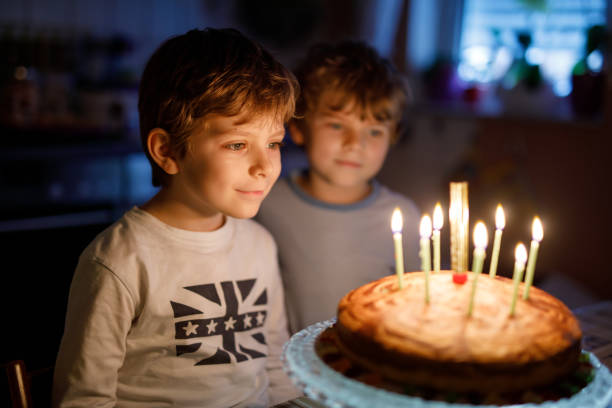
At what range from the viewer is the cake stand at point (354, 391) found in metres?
0.61

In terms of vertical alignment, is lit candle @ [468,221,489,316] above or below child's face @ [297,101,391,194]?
below

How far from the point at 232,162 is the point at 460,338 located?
47 centimetres

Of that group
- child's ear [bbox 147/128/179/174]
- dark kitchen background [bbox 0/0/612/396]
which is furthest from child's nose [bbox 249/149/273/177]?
dark kitchen background [bbox 0/0/612/396]

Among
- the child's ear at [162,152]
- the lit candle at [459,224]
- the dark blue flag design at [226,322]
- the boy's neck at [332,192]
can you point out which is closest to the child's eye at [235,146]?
the child's ear at [162,152]

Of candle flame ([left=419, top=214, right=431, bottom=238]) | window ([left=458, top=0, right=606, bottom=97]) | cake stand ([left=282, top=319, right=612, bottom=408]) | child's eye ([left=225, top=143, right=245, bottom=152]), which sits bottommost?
cake stand ([left=282, top=319, right=612, bottom=408])

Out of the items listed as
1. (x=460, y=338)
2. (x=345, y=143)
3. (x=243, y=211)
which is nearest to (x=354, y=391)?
(x=460, y=338)

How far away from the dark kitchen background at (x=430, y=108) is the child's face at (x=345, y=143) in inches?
33.7

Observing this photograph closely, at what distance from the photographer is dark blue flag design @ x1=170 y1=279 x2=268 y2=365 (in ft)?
3.16

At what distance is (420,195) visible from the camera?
11.2 ft

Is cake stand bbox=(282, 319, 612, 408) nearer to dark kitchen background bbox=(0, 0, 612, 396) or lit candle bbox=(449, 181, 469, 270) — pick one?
lit candle bbox=(449, 181, 469, 270)

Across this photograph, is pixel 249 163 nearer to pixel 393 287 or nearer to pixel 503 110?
pixel 393 287

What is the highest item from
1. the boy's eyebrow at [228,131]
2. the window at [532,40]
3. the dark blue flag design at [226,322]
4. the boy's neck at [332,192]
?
the window at [532,40]

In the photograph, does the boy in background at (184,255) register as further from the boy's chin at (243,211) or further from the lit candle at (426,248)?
the lit candle at (426,248)

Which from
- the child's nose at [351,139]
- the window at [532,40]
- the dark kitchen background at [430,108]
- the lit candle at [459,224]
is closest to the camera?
the lit candle at [459,224]
